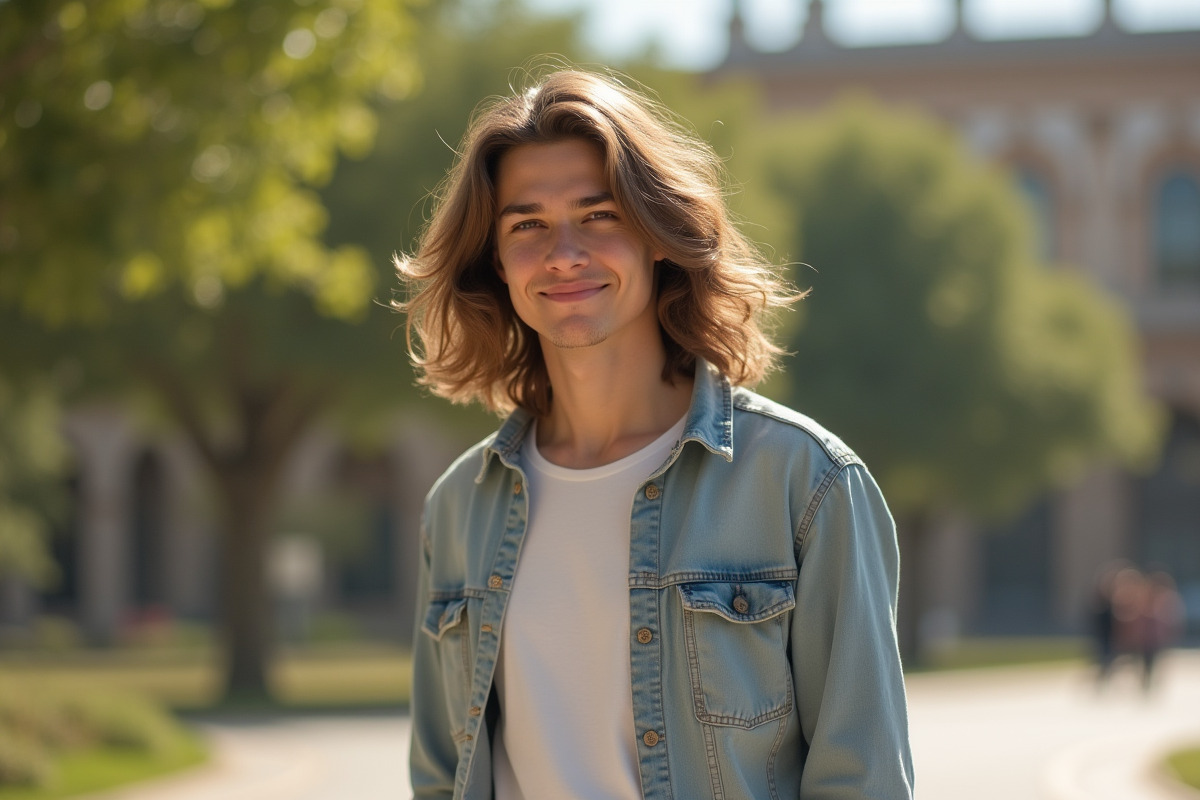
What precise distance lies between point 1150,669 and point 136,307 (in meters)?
14.1

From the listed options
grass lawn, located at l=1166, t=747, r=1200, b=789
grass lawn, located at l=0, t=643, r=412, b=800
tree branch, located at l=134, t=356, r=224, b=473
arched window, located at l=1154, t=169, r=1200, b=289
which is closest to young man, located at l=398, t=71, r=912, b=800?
grass lawn, located at l=0, t=643, r=412, b=800

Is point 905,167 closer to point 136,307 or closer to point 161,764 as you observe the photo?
point 136,307

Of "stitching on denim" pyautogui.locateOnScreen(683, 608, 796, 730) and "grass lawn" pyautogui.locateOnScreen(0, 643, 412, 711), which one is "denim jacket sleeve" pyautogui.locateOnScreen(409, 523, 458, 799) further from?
"grass lawn" pyautogui.locateOnScreen(0, 643, 412, 711)

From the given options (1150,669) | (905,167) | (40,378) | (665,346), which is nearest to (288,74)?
(665,346)

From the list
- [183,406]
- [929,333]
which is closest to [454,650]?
[183,406]

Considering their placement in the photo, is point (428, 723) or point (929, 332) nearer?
point (428, 723)

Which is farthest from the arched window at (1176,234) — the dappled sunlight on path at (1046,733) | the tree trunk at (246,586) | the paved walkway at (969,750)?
the tree trunk at (246,586)

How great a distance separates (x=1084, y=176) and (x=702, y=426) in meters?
43.3

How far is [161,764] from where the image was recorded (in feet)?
42.6

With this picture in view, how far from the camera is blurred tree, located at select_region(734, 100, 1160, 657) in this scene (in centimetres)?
2817

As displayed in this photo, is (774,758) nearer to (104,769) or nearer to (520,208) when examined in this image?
(520,208)

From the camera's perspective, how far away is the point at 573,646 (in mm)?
2738

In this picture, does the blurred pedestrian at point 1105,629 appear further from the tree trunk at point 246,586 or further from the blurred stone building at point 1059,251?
the blurred stone building at point 1059,251

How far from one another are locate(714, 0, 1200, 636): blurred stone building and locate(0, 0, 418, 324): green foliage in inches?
1385
